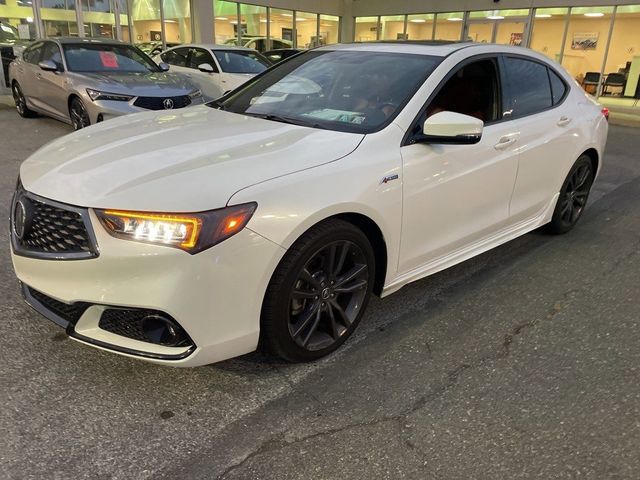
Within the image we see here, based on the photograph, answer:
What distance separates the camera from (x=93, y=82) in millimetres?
7727

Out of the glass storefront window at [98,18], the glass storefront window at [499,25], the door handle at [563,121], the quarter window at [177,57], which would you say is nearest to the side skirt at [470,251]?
the door handle at [563,121]

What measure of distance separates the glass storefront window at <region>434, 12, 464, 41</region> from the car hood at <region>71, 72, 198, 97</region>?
1506 centimetres

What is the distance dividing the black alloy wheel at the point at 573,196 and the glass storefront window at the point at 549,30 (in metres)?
15.2

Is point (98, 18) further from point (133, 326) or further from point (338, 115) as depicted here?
point (133, 326)

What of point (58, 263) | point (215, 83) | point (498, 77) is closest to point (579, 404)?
point (498, 77)

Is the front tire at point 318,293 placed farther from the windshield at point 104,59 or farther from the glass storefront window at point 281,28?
the glass storefront window at point 281,28

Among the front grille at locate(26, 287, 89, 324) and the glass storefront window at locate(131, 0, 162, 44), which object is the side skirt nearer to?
the front grille at locate(26, 287, 89, 324)

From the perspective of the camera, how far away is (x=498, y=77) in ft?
12.4

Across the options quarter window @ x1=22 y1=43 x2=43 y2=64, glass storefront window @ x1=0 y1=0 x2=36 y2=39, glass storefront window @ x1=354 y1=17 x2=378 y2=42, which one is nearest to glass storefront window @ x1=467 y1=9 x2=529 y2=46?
glass storefront window @ x1=354 y1=17 x2=378 y2=42

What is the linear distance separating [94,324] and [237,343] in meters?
0.64

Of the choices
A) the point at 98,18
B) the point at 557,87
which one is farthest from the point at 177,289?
the point at 98,18

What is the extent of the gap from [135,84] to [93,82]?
0.58 meters

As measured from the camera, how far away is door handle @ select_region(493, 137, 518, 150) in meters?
3.59

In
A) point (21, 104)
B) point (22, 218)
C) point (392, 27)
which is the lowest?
point (21, 104)
